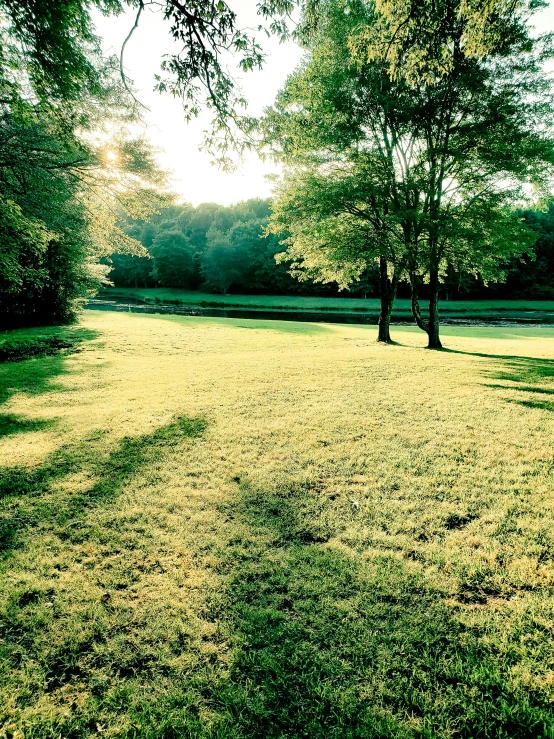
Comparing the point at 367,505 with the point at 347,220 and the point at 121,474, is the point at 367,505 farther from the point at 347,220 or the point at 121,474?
the point at 347,220

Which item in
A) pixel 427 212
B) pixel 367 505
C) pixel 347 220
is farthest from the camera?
pixel 347 220

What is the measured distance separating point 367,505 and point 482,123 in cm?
1367

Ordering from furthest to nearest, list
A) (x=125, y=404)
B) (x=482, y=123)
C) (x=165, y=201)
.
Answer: (x=165, y=201)
(x=482, y=123)
(x=125, y=404)

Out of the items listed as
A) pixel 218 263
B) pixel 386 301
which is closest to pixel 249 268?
pixel 218 263

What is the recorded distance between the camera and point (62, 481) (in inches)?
175

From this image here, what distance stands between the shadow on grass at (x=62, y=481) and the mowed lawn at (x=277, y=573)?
0.09 ft

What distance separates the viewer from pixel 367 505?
3.94m

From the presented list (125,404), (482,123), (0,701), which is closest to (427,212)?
(482,123)

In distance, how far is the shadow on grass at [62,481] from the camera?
3.68 metres

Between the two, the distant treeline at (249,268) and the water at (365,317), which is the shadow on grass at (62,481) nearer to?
the water at (365,317)

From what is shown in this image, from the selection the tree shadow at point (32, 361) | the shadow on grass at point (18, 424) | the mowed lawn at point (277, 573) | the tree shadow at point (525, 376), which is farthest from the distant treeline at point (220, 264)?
the shadow on grass at point (18, 424)

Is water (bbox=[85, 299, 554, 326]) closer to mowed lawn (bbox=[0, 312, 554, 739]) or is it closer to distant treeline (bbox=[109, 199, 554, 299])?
distant treeline (bbox=[109, 199, 554, 299])

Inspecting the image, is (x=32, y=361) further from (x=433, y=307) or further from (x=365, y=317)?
A: (x=365, y=317)

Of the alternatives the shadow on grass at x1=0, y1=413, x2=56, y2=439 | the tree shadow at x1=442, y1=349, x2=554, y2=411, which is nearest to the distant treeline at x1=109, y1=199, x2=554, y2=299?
the tree shadow at x1=442, y1=349, x2=554, y2=411
